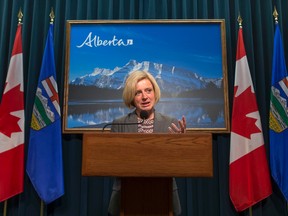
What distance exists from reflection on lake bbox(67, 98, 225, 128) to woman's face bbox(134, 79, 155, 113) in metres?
1.17

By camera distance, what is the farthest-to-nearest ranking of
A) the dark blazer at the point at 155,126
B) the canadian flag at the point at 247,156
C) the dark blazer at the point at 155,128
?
the canadian flag at the point at 247,156 → the dark blazer at the point at 155,126 → the dark blazer at the point at 155,128

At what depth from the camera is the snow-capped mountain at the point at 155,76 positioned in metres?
3.38

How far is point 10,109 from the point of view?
3184 millimetres

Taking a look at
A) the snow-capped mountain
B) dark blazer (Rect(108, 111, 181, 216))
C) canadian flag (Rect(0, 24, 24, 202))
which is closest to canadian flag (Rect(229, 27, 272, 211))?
the snow-capped mountain

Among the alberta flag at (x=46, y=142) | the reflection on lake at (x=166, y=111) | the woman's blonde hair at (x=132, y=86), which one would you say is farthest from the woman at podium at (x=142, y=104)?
the alberta flag at (x=46, y=142)

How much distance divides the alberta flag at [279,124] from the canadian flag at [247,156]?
11 cm

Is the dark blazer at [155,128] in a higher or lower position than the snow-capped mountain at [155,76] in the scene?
lower

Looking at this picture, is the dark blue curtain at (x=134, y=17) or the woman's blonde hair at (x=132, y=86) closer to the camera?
the woman's blonde hair at (x=132, y=86)

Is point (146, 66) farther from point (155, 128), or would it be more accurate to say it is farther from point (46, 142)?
point (155, 128)

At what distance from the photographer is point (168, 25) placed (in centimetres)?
345

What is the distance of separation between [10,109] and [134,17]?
1597mm

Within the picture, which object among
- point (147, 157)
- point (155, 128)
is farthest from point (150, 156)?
point (155, 128)

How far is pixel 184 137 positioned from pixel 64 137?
6.90 ft

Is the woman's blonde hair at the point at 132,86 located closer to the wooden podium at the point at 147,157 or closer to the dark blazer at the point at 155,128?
the dark blazer at the point at 155,128
